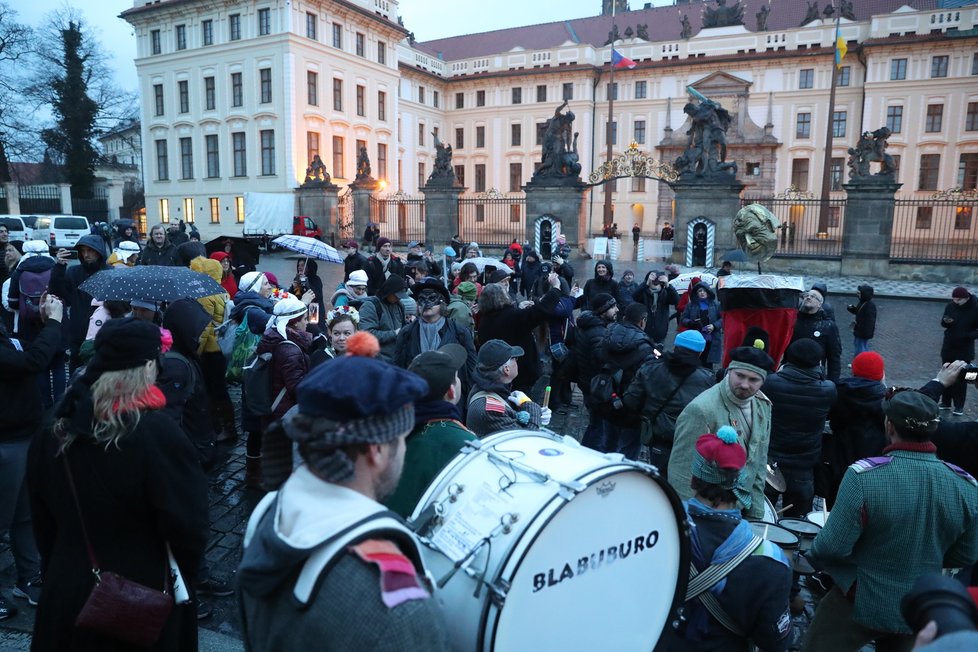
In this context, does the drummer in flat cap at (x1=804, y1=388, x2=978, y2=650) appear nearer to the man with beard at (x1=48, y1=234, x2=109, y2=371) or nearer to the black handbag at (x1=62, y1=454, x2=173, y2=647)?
the black handbag at (x1=62, y1=454, x2=173, y2=647)

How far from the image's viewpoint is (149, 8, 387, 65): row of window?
3747 centimetres

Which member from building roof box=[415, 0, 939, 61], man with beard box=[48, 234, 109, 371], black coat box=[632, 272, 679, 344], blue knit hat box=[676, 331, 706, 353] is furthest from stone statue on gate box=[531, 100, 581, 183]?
building roof box=[415, 0, 939, 61]

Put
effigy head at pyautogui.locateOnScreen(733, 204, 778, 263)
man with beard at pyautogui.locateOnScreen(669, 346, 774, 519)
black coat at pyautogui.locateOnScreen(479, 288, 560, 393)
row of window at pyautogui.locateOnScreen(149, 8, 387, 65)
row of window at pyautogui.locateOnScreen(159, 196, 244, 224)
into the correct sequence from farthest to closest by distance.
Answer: row of window at pyautogui.locateOnScreen(159, 196, 244, 224)
row of window at pyautogui.locateOnScreen(149, 8, 387, 65)
effigy head at pyautogui.locateOnScreen(733, 204, 778, 263)
black coat at pyautogui.locateOnScreen(479, 288, 560, 393)
man with beard at pyautogui.locateOnScreen(669, 346, 774, 519)

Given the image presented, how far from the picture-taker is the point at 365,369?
164cm

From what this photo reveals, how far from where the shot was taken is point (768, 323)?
290 inches

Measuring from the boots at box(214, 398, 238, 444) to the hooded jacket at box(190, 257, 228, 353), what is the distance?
632 millimetres

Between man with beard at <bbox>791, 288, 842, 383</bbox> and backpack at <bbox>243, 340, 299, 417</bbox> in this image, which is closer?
backpack at <bbox>243, 340, 299, 417</bbox>

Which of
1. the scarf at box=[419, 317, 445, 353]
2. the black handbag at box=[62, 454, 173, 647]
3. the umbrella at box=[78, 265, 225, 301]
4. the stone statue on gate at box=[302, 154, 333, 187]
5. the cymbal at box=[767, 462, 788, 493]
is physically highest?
the stone statue on gate at box=[302, 154, 333, 187]

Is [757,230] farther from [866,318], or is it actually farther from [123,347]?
[123,347]

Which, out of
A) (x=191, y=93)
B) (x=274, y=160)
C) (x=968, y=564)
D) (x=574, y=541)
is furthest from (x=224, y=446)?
(x=191, y=93)

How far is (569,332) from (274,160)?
113ft

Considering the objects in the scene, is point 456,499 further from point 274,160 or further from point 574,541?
point 274,160

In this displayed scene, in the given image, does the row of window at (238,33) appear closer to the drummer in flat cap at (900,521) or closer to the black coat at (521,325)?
the black coat at (521,325)

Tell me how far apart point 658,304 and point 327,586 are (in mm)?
8869
